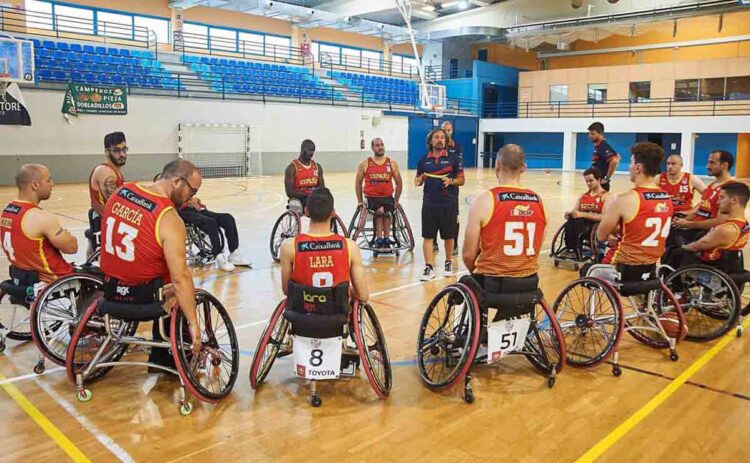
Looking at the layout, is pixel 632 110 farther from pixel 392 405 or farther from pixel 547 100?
pixel 392 405

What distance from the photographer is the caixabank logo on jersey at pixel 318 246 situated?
341 centimetres

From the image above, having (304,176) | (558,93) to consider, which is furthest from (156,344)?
(558,93)

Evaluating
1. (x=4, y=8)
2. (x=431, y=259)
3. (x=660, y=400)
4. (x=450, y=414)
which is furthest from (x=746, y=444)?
(x=4, y=8)

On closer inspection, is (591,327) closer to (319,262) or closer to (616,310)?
(616,310)

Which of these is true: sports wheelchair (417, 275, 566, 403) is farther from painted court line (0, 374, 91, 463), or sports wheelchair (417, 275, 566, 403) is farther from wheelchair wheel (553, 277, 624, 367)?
painted court line (0, 374, 91, 463)

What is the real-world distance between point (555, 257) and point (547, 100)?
24.0m

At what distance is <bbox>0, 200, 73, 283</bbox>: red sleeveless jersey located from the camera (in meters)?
4.08

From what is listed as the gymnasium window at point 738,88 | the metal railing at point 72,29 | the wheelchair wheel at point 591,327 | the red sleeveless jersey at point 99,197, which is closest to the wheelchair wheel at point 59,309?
the red sleeveless jersey at point 99,197

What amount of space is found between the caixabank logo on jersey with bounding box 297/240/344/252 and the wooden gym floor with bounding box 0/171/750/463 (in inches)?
35.2

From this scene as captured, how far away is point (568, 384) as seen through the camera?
3850 millimetres

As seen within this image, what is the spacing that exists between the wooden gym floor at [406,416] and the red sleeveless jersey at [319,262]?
2.37ft

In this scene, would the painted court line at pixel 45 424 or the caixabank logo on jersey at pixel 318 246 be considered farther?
the caixabank logo on jersey at pixel 318 246

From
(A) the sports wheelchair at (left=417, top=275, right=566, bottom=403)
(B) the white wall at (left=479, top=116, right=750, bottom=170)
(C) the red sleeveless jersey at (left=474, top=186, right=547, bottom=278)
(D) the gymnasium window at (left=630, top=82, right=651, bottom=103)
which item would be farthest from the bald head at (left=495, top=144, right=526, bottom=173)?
(D) the gymnasium window at (left=630, top=82, right=651, bottom=103)

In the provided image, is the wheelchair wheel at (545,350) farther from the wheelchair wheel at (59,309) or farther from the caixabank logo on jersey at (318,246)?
the wheelchair wheel at (59,309)
